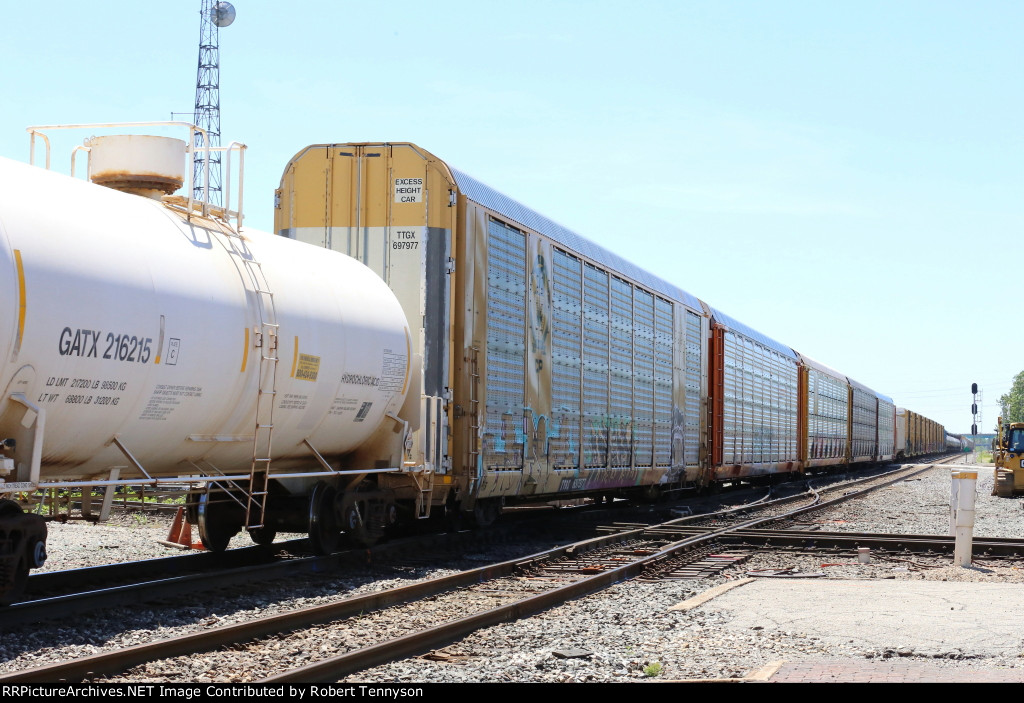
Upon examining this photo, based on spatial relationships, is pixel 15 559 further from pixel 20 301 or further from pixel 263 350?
pixel 263 350

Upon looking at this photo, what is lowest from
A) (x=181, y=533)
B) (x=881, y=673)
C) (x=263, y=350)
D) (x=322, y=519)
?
(x=881, y=673)

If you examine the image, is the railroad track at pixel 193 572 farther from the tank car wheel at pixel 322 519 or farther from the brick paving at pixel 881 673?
the brick paving at pixel 881 673

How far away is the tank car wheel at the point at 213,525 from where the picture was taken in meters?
11.1

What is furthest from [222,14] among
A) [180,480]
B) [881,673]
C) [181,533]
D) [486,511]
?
[881,673]

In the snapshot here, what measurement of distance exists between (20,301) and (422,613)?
3773 millimetres

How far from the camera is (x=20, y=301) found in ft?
22.9

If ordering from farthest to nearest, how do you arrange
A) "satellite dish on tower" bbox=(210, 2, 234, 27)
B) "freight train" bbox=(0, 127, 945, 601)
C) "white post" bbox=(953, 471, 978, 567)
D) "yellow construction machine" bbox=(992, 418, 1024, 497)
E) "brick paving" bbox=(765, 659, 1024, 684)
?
"satellite dish on tower" bbox=(210, 2, 234, 27) → "yellow construction machine" bbox=(992, 418, 1024, 497) → "white post" bbox=(953, 471, 978, 567) → "freight train" bbox=(0, 127, 945, 601) → "brick paving" bbox=(765, 659, 1024, 684)

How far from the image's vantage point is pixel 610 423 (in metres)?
16.8

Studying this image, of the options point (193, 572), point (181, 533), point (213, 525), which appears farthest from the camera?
point (181, 533)

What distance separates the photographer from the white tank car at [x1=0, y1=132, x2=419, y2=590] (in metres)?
7.30

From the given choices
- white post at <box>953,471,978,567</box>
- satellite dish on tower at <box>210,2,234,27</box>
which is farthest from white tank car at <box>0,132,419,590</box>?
satellite dish on tower at <box>210,2,234,27</box>

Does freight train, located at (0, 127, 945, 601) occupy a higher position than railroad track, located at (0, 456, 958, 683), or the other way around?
freight train, located at (0, 127, 945, 601)

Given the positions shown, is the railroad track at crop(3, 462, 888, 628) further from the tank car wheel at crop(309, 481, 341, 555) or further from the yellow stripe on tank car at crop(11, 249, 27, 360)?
the yellow stripe on tank car at crop(11, 249, 27, 360)

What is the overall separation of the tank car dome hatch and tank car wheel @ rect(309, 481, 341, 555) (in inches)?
138
